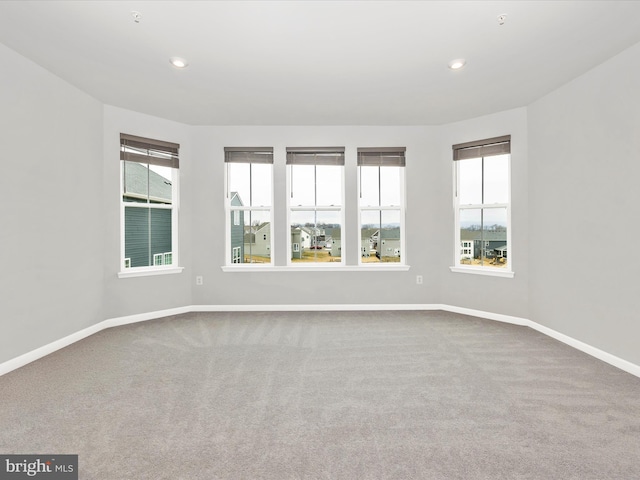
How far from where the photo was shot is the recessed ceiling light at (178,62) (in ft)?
8.97

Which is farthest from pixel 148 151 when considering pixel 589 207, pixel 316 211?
pixel 589 207

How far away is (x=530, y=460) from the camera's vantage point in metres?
1.57

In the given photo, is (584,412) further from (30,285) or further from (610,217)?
(30,285)

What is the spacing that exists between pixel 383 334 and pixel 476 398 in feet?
4.57

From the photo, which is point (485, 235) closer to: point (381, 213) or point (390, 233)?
point (390, 233)

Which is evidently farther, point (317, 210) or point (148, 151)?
point (317, 210)

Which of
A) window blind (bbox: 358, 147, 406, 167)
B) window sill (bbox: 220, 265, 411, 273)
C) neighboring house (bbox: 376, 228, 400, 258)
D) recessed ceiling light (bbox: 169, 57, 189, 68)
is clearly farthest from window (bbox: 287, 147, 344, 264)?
recessed ceiling light (bbox: 169, 57, 189, 68)

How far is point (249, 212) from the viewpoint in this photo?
4.52 m

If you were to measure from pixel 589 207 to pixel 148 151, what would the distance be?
5.31 m

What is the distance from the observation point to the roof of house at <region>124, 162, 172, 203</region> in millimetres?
3957

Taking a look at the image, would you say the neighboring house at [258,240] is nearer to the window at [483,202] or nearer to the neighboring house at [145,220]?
the neighboring house at [145,220]

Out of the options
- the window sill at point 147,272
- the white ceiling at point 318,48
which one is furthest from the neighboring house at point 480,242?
the window sill at point 147,272

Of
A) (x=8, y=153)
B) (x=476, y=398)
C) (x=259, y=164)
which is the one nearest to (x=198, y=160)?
(x=259, y=164)

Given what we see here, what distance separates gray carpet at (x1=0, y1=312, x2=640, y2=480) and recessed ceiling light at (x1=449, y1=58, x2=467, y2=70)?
282 centimetres
